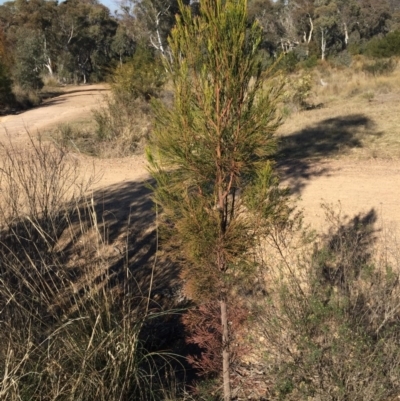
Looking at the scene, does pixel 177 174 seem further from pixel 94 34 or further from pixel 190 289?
pixel 94 34

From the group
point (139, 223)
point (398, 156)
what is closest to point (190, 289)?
point (139, 223)

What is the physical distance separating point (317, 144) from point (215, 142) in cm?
756

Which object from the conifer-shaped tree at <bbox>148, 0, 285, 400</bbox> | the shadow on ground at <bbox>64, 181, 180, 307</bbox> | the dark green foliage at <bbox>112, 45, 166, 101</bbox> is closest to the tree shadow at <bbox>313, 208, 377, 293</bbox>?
the conifer-shaped tree at <bbox>148, 0, 285, 400</bbox>

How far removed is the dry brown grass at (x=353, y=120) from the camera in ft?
32.0

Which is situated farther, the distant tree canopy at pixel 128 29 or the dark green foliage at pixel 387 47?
the distant tree canopy at pixel 128 29

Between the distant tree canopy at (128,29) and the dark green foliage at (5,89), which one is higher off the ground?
the distant tree canopy at (128,29)

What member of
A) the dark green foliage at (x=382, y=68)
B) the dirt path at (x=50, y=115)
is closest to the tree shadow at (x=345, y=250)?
the dirt path at (x=50, y=115)

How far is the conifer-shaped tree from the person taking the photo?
9.78 feet

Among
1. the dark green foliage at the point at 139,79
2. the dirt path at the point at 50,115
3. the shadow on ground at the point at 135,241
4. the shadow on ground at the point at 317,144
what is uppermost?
the dark green foliage at the point at 139,79

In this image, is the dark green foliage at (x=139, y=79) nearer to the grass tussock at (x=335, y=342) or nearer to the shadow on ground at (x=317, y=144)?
the shadow on ground at (x=317, y=144)

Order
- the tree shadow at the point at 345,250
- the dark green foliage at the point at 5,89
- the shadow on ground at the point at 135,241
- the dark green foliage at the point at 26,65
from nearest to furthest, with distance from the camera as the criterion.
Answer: the tree shadow at the point at 345,250 < the shadow on ground at the point at 135,241 < the dark green foliage at the point at 5,89 < the dark green foliage at the point at 26,65

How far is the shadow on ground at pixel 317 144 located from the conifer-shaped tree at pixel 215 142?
15.3 ft

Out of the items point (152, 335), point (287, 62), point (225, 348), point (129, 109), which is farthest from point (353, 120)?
point (225, 348)

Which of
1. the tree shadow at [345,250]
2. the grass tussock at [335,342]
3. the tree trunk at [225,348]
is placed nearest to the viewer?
the grass tussock at [335,342]
